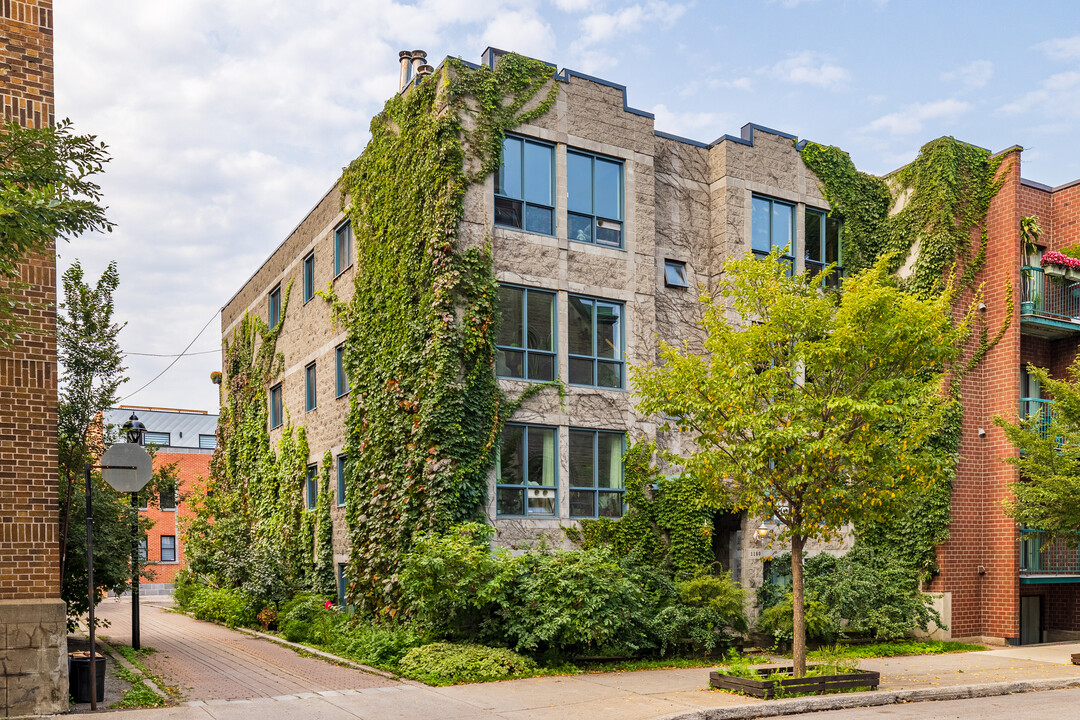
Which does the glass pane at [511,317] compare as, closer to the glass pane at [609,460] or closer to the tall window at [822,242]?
the glass pane at [609,460]

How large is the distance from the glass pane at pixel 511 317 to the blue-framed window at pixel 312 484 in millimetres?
8156

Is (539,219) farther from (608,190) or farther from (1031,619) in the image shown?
(1031,619)

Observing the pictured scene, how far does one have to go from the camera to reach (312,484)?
2414cm

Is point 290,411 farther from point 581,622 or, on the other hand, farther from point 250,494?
point 581,622

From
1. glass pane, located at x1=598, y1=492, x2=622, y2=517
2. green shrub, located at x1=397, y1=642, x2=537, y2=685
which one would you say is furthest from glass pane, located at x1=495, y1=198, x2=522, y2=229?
green shrub, located at x1=397, y1=642, x2=537, y2=685

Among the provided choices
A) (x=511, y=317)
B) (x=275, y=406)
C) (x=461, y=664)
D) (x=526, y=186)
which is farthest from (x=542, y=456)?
(x=275, y=406)

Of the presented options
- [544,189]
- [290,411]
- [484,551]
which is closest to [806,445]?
[484,551]

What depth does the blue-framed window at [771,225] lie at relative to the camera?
21344 mm

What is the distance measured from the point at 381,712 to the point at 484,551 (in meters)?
4.52

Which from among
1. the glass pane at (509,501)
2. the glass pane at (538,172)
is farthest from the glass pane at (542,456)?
the glass pane at (538,172)

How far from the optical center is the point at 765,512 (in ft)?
A: 44.4

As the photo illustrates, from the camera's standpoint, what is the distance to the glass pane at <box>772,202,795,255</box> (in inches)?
851

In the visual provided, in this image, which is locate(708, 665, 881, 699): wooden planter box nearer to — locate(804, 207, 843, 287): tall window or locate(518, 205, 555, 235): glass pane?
locate(518, 205, 555, 235): glass pane

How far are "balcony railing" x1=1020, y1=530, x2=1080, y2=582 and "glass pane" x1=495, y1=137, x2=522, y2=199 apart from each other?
13.9 m
